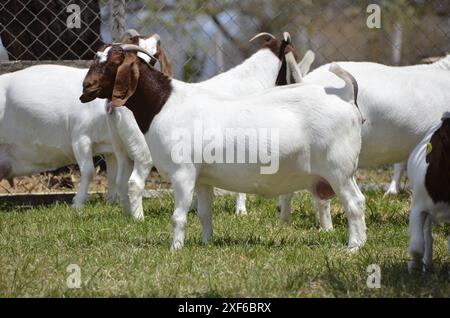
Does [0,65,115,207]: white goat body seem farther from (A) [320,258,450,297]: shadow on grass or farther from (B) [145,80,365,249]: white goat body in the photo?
(A) [320,258,450,297]: shadow on grass

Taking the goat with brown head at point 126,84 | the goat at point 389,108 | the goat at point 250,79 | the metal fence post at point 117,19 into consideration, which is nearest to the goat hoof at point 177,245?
the goat with brown head at point 126,84

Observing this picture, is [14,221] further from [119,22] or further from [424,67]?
[424,67]

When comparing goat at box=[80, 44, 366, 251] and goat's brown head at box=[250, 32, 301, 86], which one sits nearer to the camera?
goat at box=[80, 44, 366, 251]

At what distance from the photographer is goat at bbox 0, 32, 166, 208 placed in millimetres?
7902

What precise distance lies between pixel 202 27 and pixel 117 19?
8.78 feet

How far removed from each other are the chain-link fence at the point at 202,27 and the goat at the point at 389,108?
40.5 inches

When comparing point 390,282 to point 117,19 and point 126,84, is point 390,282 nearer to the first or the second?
point 126,84

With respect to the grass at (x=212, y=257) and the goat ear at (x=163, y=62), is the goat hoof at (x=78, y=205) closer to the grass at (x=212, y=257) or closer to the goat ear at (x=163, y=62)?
the grass at (x=212, y=257)

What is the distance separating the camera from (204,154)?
5637 mm

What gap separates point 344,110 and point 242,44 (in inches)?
299

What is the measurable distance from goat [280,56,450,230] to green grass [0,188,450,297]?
503 millimetres

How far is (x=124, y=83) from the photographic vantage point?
5738 millimetres

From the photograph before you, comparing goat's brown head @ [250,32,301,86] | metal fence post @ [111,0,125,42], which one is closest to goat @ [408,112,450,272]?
goat's brown head @ [250,32,301,86]

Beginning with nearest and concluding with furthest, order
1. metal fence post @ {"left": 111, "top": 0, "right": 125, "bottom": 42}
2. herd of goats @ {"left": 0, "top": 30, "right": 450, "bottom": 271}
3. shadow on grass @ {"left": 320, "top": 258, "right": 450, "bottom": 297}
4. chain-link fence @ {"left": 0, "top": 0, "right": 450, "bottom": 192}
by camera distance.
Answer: shadow on grass @ {"left": 320, "top": 258, "right": 450, "bottom": 297} → herd of goats @ {"left": 0, "top": 30, "right": 450, "bottom": 271} → metal fence post @ {"left": 111, "top": 0, "right": 125, "bottom": 42} → chain-link fence @ {"left": 0, "top": 0, "right": 450, "bottom": 192}
